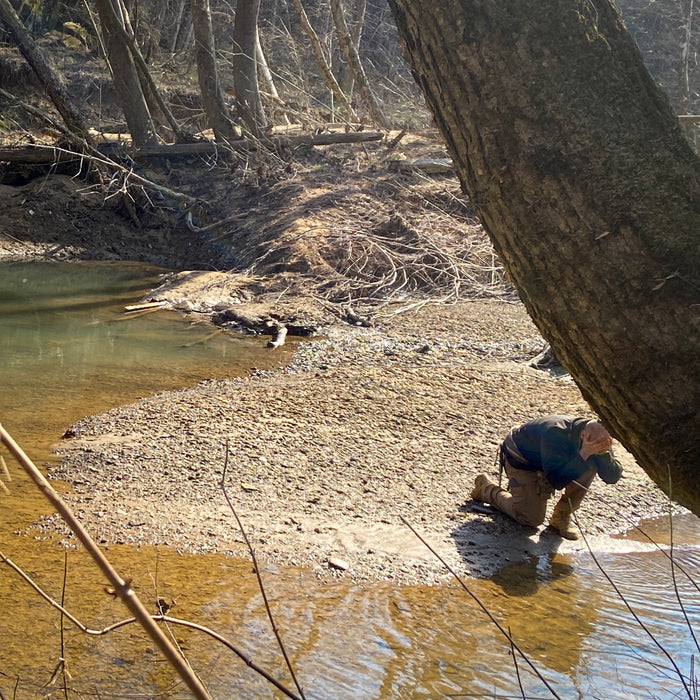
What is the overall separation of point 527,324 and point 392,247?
321 centimetres

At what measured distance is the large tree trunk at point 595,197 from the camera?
1659 mm

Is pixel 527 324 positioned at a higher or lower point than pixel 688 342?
lower

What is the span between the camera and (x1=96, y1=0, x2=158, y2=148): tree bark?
50.8 feet

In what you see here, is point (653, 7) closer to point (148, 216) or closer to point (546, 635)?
point (148, 216)

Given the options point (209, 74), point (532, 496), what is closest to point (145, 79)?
point (209, 74)

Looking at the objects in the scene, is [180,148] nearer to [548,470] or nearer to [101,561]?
[548,470]

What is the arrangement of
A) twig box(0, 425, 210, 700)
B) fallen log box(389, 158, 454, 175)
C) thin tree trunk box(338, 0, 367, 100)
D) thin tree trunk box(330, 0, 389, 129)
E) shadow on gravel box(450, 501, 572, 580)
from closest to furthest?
twig box(0, 425, 210, 700) → shadow on gravel box(450, 501, 572, 580) → fallen log box(389, 158, 454, 175) → thin tree trunk box(330, 0, 389, 129) → thin tree trunk box(338, 0, 367, 100)

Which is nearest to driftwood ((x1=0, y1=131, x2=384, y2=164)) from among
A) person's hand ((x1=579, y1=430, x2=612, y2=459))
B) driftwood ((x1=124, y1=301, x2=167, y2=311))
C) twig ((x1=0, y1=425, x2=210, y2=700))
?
driftwood ((x1=124, y1=301, x2=167, y2=311))

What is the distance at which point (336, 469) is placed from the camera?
6.06m

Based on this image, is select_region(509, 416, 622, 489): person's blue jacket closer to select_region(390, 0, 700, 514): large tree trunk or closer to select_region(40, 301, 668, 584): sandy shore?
select_region(40, 301, 668, 584): sandy shore

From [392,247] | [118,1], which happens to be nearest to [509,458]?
[392,247]

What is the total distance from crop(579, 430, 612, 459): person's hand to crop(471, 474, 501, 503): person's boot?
33.2 inches

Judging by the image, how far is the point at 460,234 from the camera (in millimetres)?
14148

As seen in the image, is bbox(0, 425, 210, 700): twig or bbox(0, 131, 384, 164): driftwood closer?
bbox(0, 425, 210, 700): twig
